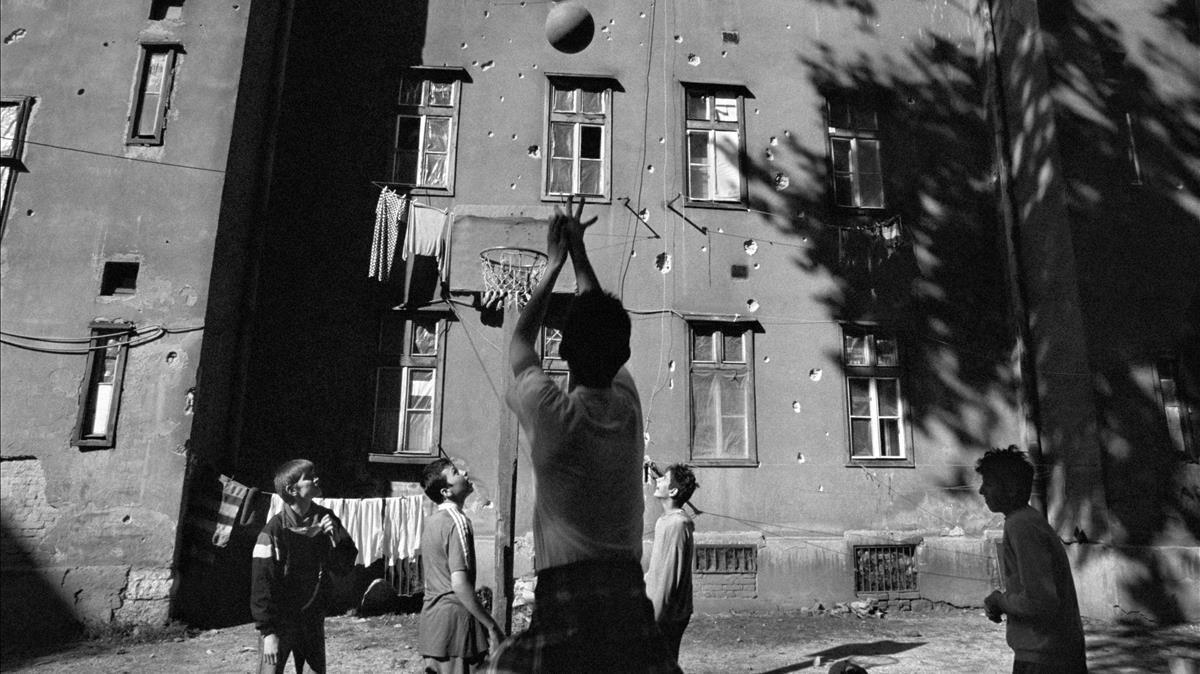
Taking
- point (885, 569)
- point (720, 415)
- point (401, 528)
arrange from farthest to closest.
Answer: point (720, 415) < point (885, 569) < point (401, 528)

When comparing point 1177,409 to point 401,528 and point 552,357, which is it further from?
point 401,528

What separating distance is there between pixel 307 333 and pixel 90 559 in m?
3.92

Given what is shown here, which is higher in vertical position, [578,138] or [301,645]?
[578,138]

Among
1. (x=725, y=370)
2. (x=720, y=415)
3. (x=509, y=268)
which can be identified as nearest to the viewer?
(x=509, y=268)

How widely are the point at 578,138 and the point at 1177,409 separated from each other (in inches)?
388

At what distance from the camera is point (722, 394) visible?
1171cm

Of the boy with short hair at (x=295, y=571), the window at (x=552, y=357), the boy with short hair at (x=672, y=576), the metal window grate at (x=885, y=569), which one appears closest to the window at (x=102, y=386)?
the window at (x=552, y=357)

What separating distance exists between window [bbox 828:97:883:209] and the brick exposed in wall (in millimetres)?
12042

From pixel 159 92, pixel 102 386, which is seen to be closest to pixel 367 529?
pixel 102 386

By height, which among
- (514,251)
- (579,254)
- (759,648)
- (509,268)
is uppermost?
(514,251)

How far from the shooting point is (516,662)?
1.92m

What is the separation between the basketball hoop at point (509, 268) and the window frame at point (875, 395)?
197 inches

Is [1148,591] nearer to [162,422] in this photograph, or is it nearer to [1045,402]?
[1045,402]

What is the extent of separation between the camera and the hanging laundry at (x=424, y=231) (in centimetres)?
1124
